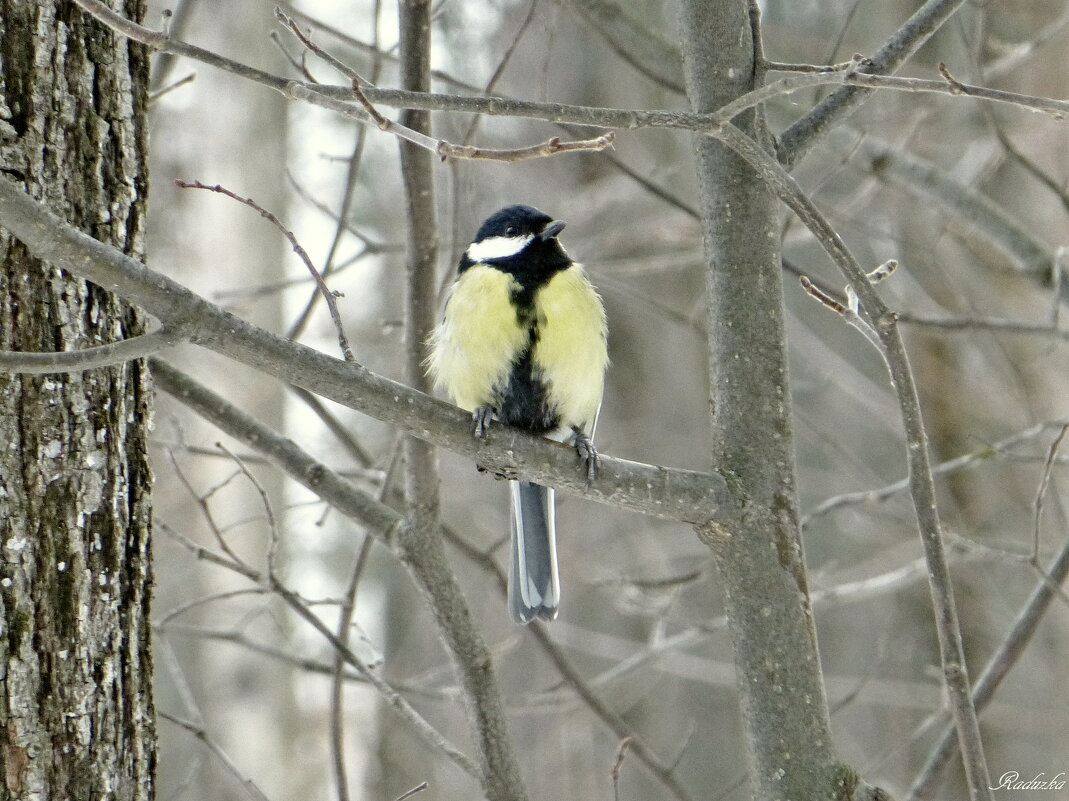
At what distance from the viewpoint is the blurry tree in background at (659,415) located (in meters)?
2.08

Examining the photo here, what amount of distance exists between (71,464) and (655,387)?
20.3 feet

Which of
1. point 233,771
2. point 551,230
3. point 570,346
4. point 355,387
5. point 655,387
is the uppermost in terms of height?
point 655,387

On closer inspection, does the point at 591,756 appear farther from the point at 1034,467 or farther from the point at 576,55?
the point at 576,55

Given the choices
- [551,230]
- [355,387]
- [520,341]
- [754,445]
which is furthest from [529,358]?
[355,387]

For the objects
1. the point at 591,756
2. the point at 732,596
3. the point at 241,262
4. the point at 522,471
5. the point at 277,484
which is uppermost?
the point at 241,262

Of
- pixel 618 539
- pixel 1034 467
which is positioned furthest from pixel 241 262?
pixel 1034 467

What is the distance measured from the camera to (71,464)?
1.91 meters

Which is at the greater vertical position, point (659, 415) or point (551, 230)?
point (659, 415)

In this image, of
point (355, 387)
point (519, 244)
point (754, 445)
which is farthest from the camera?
point (519, 244)

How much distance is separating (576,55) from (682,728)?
16.6 ft

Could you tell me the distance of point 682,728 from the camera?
7348 mm

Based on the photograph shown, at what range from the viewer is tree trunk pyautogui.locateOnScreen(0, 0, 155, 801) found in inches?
71.8

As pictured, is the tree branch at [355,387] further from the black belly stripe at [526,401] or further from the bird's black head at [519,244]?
the bird's black head at [519,244]

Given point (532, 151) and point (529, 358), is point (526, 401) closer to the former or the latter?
point (529, 358)
